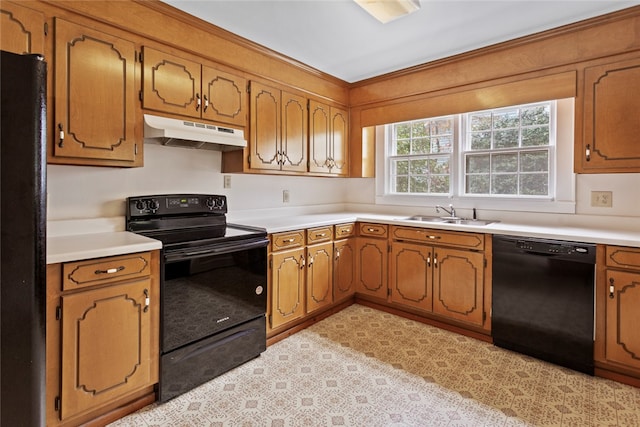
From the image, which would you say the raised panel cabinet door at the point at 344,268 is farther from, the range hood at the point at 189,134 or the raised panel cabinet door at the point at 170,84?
the raised panel cabinet door at the point at 170,84

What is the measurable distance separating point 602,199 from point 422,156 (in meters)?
1.61

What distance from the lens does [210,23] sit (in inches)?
96.3

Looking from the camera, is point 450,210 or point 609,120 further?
point 450,210

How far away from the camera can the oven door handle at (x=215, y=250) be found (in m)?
1.95

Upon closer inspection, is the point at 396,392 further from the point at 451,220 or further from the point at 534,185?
Result: the point at 534,185

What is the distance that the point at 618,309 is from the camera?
2.11m

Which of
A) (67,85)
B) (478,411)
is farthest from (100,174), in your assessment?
(478,411)

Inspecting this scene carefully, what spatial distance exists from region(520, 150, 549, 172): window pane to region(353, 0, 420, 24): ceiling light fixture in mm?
1727

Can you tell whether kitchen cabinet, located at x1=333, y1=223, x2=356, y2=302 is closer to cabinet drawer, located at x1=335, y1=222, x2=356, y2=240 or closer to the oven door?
cabinet drawer, located at x1=335, y1=222, x2=356, y2=240

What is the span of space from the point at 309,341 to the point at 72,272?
1730 millimetres

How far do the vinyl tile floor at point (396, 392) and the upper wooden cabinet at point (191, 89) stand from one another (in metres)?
1.81

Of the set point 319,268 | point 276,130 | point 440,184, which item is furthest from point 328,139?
point 319,268

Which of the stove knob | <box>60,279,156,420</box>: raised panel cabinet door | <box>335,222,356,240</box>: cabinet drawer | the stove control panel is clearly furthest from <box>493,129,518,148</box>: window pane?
<box>60,279,156,420</box>: raised panel cabinet door

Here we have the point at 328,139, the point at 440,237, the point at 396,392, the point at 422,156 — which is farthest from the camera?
the point at 422,156
